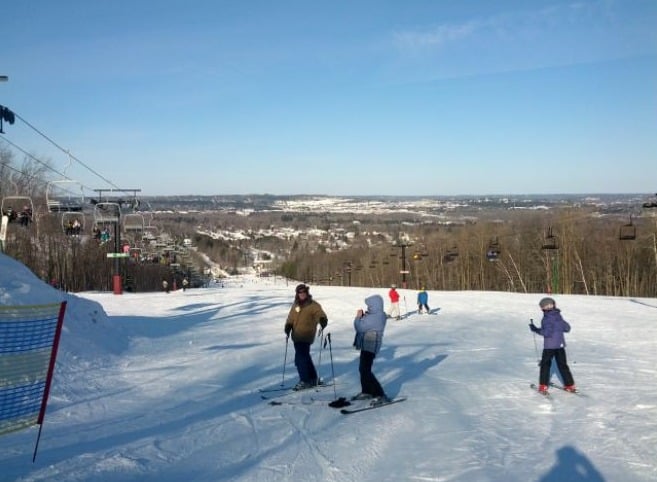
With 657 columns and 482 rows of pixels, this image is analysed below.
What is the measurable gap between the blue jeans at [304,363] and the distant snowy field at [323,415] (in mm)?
317

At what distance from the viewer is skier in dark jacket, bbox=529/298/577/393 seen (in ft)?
32.9

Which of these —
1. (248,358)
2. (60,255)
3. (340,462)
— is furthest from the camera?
(60,255)

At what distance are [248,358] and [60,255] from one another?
60.4 m

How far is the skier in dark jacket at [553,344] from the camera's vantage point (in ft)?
32.9

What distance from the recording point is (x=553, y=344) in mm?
10070

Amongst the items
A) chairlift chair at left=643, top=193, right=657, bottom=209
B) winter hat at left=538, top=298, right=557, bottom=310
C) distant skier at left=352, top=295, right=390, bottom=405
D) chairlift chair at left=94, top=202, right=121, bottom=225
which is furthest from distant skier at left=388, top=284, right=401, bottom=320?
distant skier at left=352, top=295, right=390, bottom=405

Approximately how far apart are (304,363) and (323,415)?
163cm

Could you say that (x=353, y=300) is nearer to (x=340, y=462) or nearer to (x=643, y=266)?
(x=340, y=462)

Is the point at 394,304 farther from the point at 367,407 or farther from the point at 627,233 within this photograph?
the point at 367,407

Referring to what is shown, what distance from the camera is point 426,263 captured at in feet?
282

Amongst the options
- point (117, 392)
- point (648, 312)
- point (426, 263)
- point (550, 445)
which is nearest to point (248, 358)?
point (117, 392)

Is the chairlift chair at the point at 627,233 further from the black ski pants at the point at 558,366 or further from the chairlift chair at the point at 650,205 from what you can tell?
the black ski pants at the point at 558,366

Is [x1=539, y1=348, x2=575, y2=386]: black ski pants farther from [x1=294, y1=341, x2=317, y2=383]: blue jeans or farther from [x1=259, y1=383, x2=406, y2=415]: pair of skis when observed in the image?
[x1=294, y1=341, x2=317, y2=383]: blue jeans

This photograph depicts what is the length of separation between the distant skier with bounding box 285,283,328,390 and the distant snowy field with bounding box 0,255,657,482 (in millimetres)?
373
